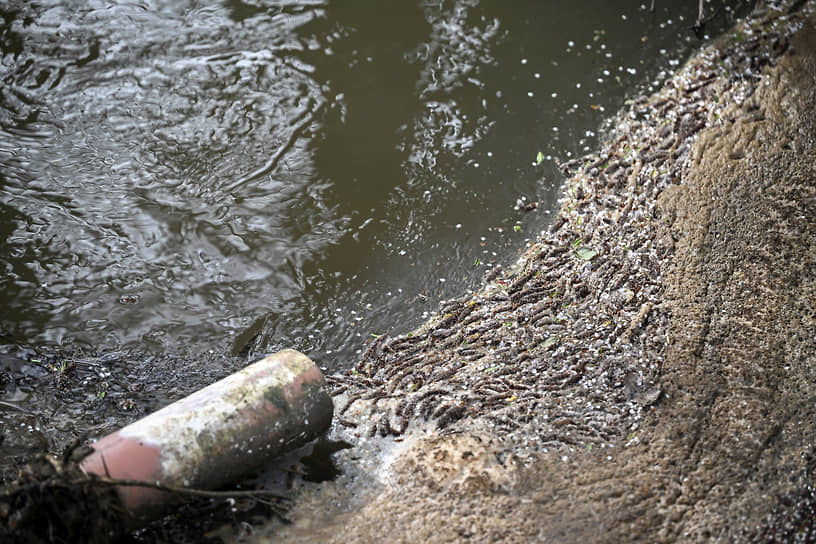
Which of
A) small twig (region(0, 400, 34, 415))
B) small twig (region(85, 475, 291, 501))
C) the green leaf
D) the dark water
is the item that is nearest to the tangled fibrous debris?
the green leaf

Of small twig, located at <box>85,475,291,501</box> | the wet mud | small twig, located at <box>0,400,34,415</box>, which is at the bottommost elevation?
small twig, located at <box>0,400,34,415</box>

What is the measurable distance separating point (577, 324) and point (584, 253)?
806 millimetres

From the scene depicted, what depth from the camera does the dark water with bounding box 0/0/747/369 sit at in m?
5.41

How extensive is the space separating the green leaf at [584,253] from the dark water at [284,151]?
547 mm

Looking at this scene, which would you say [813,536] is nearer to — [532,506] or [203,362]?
[532,506]

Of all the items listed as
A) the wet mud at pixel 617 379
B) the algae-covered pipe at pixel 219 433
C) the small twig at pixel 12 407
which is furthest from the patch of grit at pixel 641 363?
the small twig at pixel 12 407

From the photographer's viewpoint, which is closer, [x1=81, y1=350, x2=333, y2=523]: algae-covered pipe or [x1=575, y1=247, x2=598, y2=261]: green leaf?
[x1=81, y1=350, x2=333, y2=523]: algae-covered pipe

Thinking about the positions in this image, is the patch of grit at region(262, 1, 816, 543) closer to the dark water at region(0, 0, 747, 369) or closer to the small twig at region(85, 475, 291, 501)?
the small twig at region(85, 475, 291, 501)

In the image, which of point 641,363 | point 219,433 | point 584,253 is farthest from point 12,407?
point 584,253

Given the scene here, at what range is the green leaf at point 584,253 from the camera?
17.6ft

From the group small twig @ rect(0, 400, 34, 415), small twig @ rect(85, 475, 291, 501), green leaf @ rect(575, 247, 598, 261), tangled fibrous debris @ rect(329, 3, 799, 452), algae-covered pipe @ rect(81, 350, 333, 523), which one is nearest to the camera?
small twig @ rect(85, 475, 291, 501)

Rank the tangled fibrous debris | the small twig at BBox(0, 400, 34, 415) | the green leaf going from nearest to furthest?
the tangled fibrous debris
the small twig at BBox(0, 400, 34, 415)
the green leaf

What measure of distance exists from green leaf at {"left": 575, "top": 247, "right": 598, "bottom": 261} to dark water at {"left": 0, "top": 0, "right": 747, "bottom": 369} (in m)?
0.55

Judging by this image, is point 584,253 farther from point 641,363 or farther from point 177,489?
point 177,489
